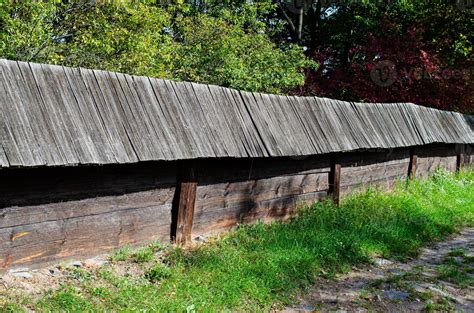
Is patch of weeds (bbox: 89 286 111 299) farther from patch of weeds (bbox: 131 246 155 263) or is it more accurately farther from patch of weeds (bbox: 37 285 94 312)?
patch of weeds (bbox: 131 246 155 263)

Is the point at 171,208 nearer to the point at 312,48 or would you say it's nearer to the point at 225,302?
the point at 225,302

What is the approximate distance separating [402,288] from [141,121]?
333 cm

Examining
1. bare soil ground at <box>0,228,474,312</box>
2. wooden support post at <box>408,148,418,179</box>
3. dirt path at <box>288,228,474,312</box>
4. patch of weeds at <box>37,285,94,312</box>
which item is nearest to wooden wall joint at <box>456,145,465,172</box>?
wooden support post at <box>408,148,418,179</box>

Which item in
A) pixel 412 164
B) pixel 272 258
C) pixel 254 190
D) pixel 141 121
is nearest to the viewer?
pixel 141 121

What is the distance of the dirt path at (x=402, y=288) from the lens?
4734 mm

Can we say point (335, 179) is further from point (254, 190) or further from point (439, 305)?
A: point (439, 305)

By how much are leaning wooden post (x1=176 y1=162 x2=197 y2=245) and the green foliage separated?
5.05 m

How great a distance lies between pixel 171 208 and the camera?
5.44m

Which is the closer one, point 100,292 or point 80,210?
point 100,292

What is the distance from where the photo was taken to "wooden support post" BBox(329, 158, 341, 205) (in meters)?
7.89

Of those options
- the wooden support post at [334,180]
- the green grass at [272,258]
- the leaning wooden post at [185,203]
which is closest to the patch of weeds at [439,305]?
the green grass at [272,258]

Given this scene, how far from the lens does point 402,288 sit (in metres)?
5.23

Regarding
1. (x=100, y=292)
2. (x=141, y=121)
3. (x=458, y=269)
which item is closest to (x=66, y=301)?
(x=100, y=292)

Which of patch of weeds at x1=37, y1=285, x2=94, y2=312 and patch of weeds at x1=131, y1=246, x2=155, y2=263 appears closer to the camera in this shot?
patch of weeds at x1=37, y1=285, x2=94, y2=312
